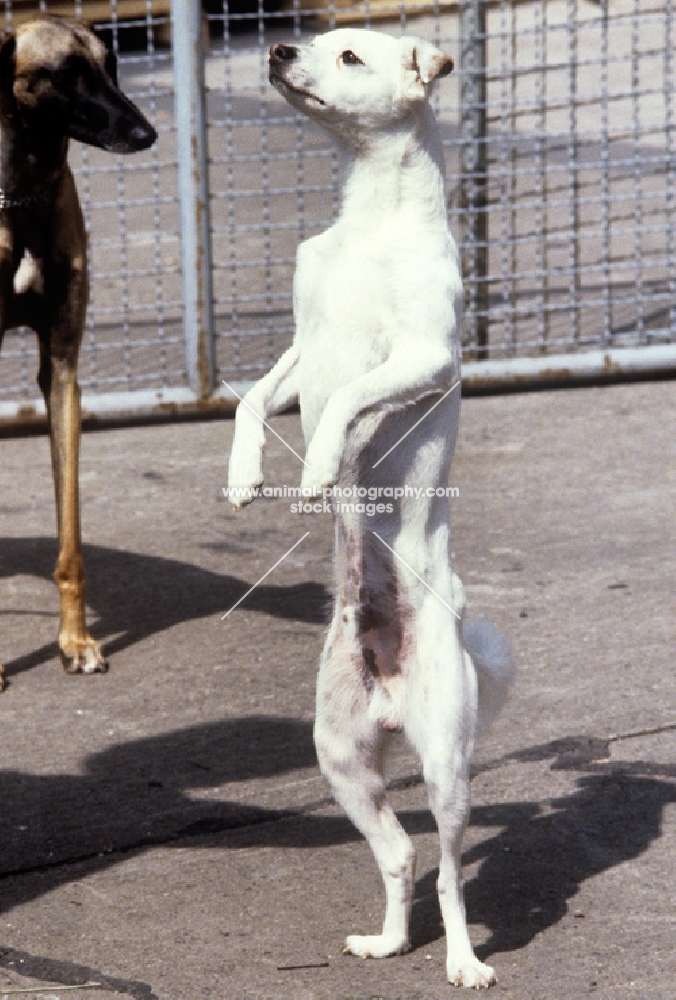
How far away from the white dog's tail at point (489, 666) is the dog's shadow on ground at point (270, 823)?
15.9 inches

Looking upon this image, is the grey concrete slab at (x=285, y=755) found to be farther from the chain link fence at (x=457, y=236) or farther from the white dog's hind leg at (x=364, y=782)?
the chain link fence at (x=457, y=236)

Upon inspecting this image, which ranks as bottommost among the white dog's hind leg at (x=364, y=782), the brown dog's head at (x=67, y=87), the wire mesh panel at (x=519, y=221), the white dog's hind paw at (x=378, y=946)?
the white dog's hind paw at (x=378, y=946)

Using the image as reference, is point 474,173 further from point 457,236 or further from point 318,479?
point 318,479

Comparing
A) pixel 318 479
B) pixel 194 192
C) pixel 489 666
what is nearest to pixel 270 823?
pixel 489 666

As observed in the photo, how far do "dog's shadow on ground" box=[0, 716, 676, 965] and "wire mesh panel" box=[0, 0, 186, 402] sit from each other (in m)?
2.88

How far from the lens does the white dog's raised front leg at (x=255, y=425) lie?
2.79m

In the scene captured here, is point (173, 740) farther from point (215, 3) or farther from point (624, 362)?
point (215, 3)

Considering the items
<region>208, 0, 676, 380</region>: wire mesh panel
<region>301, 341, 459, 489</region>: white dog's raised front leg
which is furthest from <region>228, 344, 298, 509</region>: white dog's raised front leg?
<region>208, 0, 676, 380</region>: wire mesh panel

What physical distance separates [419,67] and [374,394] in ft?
2.01

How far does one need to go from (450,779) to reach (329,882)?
0.62 m

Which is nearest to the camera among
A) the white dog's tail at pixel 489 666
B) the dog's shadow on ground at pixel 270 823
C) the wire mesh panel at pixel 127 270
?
the white dog's tail at pixel 489 666

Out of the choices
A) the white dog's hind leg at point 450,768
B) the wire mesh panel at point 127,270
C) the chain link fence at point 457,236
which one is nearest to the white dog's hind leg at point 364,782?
the white dog's hind leg at point 450,768

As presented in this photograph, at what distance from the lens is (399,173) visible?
286cm

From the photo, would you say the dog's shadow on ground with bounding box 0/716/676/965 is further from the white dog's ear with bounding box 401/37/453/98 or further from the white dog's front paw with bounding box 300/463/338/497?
the white dog's ear with bounding box 401/37/453/98
